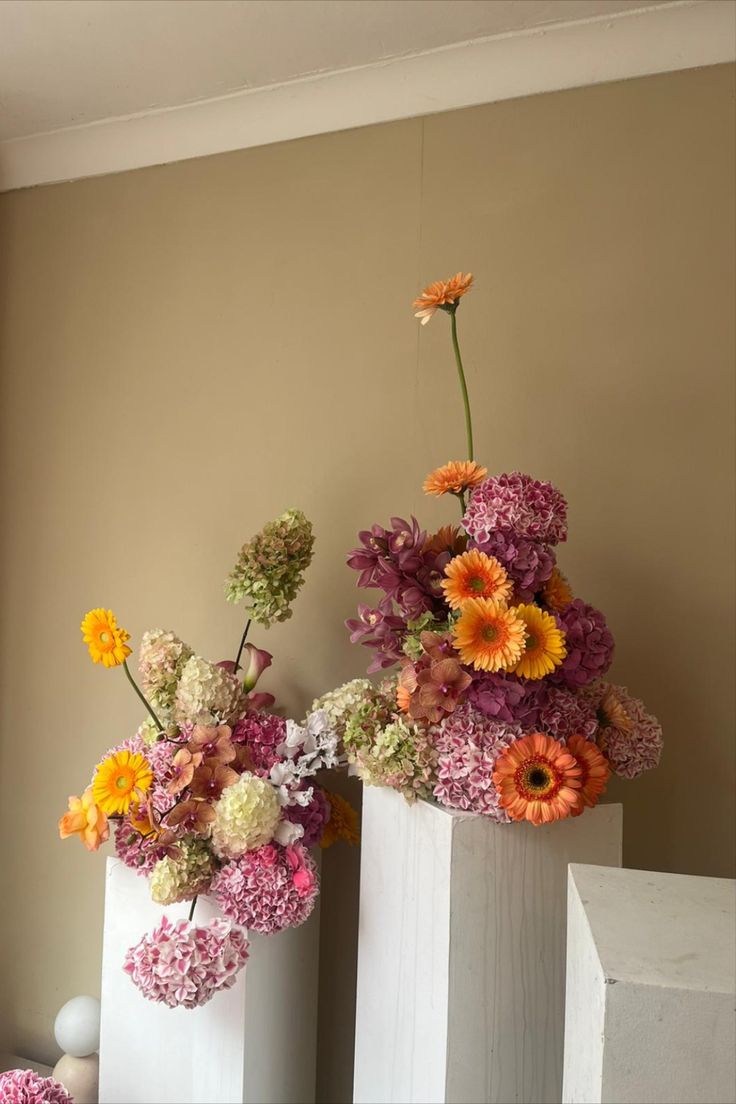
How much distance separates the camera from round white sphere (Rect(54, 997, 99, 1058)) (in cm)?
151

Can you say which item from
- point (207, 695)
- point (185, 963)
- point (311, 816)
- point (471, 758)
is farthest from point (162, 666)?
point (471, 758)

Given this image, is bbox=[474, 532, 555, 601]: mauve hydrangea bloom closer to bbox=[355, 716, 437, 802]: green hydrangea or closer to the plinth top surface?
bbox=[355, 716, 437, 802]: green hydrangea

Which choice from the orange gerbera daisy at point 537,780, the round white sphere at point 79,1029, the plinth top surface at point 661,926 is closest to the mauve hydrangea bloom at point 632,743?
the orange gerbera daisy at point 537,780

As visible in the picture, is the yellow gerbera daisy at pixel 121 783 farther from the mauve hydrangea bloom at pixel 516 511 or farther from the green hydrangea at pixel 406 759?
the mauve hydrangea bloom at pixel 516 511

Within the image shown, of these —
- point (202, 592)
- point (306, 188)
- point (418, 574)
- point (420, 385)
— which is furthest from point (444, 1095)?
point (306, 188)

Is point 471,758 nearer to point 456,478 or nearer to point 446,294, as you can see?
point 456,478

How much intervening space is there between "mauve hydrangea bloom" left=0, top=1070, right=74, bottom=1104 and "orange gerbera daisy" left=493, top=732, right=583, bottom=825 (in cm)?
77

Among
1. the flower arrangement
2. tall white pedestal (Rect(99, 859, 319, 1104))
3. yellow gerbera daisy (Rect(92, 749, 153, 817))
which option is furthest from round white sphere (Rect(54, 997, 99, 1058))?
yellow gerbera daisy (Rect(92, 749, 153, 817))

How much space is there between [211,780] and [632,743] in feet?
1.85

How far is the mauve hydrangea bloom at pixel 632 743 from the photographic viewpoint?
1168mm

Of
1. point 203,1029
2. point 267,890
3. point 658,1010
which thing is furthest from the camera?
point 203,1029

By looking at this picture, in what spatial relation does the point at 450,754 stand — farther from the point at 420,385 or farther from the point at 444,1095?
the point at 420,385

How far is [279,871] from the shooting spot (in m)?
→ 1.18

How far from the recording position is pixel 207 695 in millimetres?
1300
